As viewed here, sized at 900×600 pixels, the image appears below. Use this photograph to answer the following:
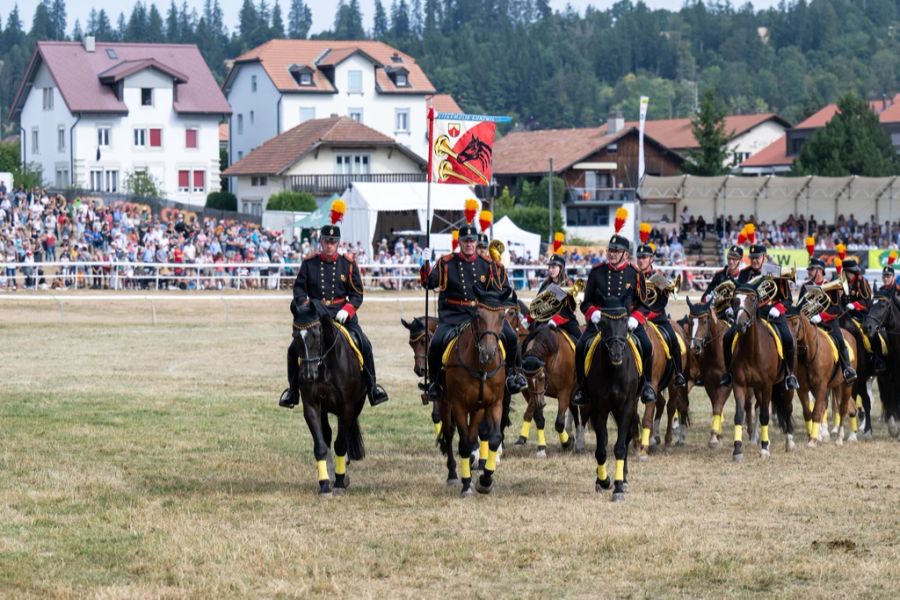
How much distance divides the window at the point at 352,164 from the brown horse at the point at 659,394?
62.1 meters

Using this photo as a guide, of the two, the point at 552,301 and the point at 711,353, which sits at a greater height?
the point at 552,301

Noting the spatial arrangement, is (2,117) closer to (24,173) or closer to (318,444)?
(24,173)

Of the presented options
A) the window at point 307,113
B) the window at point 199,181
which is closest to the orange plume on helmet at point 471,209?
the window at point 199,181

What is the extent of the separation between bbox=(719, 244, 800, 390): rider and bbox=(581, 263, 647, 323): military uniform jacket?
11.3 ft

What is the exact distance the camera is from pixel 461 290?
48.5 feet

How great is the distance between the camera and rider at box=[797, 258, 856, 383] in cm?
1939

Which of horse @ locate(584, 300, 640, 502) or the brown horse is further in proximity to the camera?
the brown horse

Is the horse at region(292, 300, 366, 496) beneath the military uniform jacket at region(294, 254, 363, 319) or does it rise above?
beneath

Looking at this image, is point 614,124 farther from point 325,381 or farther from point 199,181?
A: point 325,381

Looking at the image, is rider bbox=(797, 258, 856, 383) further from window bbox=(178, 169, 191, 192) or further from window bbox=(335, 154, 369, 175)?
window bbox=(178, 169, 191, 192)

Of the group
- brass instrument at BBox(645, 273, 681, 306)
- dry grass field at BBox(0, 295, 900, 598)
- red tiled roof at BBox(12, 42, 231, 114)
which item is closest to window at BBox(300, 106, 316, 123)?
red tiled roof at BBox(12, 42, 231, 114)

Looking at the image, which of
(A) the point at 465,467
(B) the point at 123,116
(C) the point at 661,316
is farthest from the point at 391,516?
(B) the point at 123,116

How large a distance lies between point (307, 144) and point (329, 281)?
65.3m

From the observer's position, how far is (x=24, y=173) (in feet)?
234
